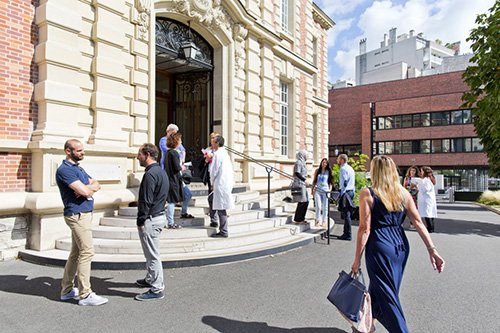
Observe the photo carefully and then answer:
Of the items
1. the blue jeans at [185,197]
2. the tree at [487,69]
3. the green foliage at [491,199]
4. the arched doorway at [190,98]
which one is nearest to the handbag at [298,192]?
the blue jeans at [185,197]

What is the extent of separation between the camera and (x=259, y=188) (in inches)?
461

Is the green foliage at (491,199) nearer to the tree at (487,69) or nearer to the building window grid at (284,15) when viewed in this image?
the tree at (487,69)

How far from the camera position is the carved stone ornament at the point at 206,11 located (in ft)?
30.3

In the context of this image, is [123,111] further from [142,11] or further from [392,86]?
[392,86]

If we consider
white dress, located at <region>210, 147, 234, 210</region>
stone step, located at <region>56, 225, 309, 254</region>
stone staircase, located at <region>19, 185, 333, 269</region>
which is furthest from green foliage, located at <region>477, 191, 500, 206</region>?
white dress, located at <region>210, 147, 234, 210</region>

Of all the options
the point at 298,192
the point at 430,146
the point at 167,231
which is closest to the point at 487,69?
the point at 298,192

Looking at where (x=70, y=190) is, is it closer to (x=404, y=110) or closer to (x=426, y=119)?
(x=426, y=119)

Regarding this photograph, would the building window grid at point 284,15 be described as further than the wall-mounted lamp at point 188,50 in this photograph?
Yes

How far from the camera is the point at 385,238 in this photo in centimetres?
317

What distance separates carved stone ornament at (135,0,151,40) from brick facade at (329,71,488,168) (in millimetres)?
41821

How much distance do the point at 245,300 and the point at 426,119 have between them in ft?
149

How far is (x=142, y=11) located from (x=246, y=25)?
4099 millimetres

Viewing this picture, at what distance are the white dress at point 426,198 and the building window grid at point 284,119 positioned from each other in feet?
19.9

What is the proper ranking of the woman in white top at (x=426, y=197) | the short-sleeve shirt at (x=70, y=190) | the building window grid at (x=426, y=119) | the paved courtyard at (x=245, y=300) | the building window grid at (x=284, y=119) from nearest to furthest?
the paved courtyard at (x=245, y=300) → the short-sleeve shirt at (x=70, y=190) → the woman in white top at (x=426, y=197) → the building window grid at (x=284, y=119) → the building window grid at (x=426, y=119)
